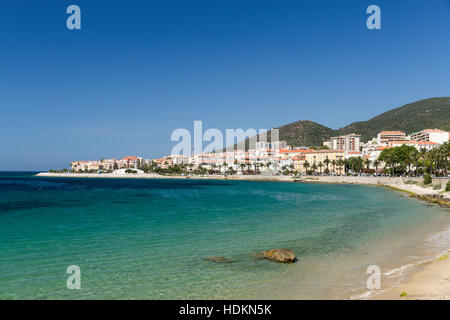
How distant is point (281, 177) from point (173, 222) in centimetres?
9277

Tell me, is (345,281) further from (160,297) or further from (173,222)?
(173,222)

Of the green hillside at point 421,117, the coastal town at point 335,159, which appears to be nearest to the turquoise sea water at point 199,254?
the coastal town at point 335,159

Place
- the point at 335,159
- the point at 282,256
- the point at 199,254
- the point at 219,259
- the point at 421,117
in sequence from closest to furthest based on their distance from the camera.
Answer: the point at 282,256
the point at 219,259
the point at 199,254
the point at 335,159
the point at 421,117

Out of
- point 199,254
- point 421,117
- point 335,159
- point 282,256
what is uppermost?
point 421,117

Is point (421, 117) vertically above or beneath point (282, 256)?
above

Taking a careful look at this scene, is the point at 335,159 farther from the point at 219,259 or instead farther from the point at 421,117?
the point at 219,259

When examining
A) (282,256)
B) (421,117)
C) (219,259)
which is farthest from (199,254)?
(421,117)

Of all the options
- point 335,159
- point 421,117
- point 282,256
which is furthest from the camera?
point 421,117

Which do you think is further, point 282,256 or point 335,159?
point 335,159

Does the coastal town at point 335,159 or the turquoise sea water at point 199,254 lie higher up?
the coastal town at point 335,159

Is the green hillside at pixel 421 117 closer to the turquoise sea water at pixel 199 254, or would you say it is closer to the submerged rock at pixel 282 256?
the turquoise sea water at pixel 199 254

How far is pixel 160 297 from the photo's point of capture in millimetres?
8820

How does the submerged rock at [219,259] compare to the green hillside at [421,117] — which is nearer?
the submerged rock at [219,259]

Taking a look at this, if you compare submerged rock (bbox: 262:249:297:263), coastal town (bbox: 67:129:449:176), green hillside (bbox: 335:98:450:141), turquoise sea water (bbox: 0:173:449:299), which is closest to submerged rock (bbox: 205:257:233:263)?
turquoise sea water (bbox: 0:173:449:299)
